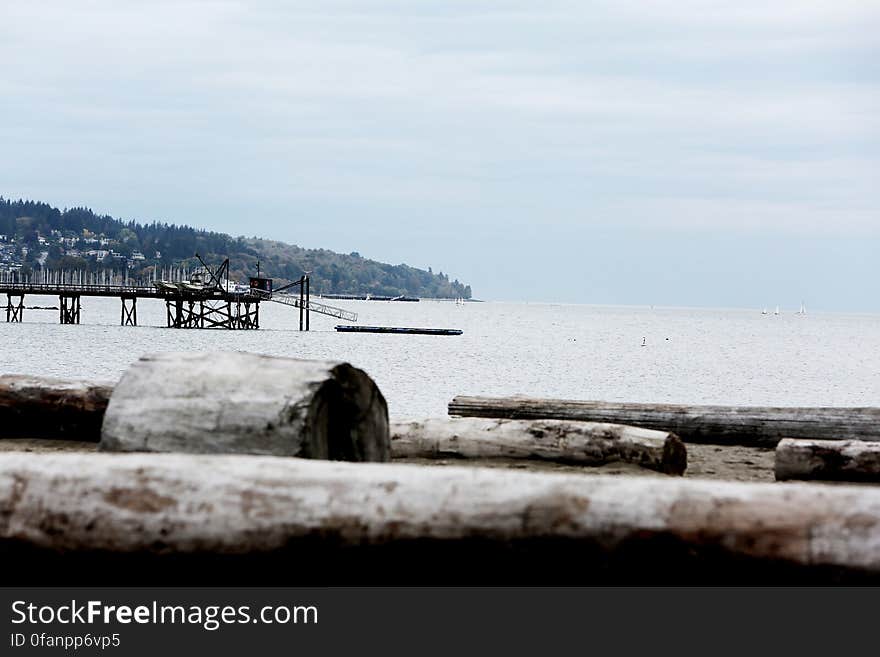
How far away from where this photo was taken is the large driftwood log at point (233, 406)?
21.6 feet

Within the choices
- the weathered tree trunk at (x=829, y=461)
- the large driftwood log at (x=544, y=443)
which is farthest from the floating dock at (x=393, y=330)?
the weathered tree trunk at (x=829, y=461)

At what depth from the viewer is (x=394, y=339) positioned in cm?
10606

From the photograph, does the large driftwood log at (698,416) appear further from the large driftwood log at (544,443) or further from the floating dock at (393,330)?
the floating dock at (393,330)

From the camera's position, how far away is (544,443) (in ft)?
32.3

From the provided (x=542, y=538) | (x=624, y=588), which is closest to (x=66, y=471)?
(x=542, y=538)

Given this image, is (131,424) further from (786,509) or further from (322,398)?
(786,509)

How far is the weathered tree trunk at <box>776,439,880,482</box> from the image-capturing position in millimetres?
9203

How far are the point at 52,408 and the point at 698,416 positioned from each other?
23.6 feet

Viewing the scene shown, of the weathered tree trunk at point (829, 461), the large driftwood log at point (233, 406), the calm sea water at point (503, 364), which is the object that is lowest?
the calm sea water at point (503, 364)

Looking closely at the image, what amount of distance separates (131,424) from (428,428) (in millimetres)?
3790

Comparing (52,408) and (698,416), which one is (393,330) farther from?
(52,408)

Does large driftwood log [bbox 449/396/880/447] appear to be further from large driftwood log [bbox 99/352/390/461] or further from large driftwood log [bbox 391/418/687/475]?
large driftwood log [bbox 99/352/390/461]

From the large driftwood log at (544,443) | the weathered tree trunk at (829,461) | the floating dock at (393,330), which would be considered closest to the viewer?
the weathered tree trunk at (829,461)

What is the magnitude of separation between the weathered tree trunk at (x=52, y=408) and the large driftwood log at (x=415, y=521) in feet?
12.9
